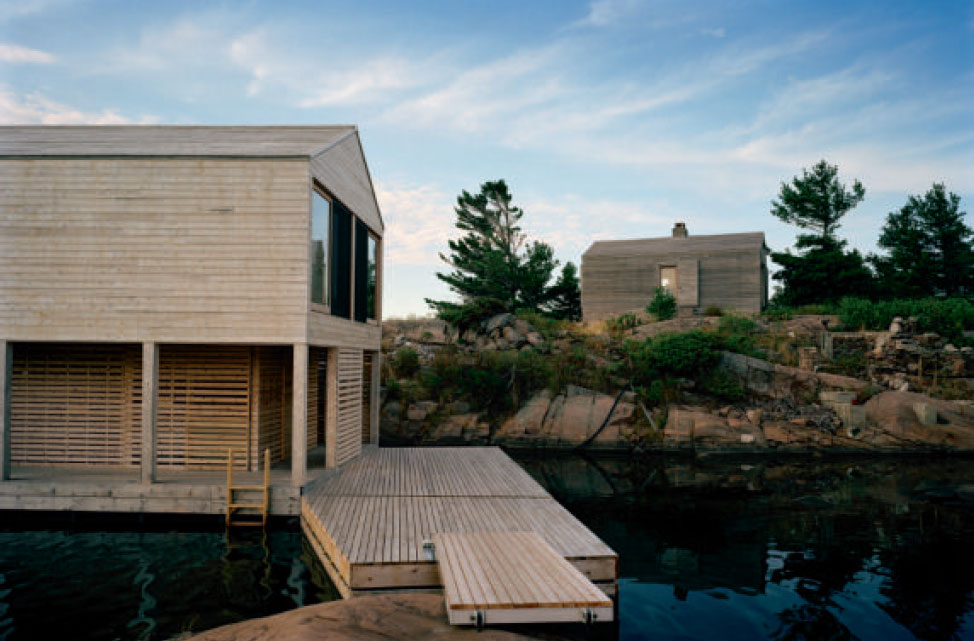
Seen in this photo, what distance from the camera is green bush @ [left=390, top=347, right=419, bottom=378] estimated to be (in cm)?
1995

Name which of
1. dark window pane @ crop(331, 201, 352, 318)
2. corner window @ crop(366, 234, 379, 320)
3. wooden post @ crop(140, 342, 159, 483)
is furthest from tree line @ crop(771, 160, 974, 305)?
wooden post @ crop(140, 342, 159, 483)

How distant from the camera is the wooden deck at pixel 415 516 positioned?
5.71 meters

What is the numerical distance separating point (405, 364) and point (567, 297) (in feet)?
42.8

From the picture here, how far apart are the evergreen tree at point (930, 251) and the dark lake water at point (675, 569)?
18.0m

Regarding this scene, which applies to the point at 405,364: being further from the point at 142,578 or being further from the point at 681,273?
the point at 681,273

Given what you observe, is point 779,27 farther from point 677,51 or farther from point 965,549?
point 965,549

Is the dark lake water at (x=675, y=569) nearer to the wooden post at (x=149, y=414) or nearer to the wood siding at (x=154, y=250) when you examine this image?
the wooden post at (x=149, y=414)

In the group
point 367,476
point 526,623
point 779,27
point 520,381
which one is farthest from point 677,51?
point 526,623

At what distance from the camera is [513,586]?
4707mm

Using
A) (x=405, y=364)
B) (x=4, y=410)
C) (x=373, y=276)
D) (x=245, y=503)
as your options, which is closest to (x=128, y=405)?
(x=4, y=410)

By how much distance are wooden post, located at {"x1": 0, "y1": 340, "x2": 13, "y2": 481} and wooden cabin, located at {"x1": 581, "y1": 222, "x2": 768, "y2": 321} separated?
2335 cm

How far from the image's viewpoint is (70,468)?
1002 centimetres

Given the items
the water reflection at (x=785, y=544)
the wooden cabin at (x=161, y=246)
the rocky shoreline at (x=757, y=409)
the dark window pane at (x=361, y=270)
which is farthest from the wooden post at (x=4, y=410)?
the rocky shoreline at (x=757, y=409)

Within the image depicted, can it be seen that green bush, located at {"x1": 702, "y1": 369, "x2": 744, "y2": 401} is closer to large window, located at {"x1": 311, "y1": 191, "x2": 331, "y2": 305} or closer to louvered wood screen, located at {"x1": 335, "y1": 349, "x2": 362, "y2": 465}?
louvered wood screen, located at {"x1": 335, "y1": 349, "x2": 362, "y2": 465}
